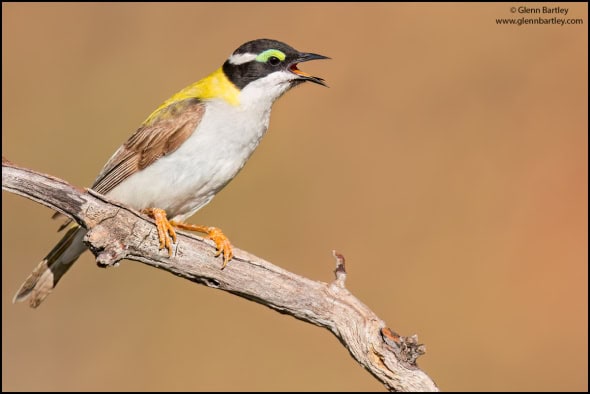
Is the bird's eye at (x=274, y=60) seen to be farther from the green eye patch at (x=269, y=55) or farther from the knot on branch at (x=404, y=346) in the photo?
the knot on branch at (x=404, y=346)

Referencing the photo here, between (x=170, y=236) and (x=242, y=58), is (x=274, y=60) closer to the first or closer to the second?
(x=242, y=58)

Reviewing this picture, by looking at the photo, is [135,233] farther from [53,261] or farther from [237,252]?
[53,261]

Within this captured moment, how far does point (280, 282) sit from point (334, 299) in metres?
0.37

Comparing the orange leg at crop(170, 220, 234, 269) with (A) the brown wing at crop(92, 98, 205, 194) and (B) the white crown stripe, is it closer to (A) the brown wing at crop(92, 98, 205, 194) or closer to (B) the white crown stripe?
(A) the brown wing at crop(92, 98, 205, 194)

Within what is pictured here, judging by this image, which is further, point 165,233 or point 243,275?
point 243,275

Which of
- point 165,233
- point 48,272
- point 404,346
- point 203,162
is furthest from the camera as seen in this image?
point 48,272

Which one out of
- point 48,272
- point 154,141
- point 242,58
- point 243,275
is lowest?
point 48,272

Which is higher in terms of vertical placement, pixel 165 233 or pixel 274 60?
pixel 274 60

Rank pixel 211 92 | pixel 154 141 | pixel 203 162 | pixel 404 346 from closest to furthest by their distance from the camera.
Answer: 1. pixel 404 346
2. pixel 203 162
3. pixel 154 141
4. pixel 211 92

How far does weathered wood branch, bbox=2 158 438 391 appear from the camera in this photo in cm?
479

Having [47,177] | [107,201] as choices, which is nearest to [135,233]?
[107,201]

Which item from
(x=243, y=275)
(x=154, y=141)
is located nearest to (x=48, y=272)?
(x=154, y=141)

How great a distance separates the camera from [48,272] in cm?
608

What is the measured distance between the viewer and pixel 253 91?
6090 millimetres
